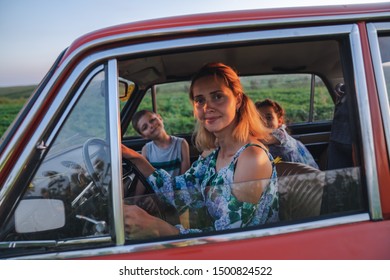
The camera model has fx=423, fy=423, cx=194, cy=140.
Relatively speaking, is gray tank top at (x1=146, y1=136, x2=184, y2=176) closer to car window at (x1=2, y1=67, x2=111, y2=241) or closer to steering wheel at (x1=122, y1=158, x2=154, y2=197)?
steering wheel at (x1=122, y1=158, x2=154, y2=197)

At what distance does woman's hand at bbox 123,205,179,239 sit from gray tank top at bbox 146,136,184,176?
130 centimetres

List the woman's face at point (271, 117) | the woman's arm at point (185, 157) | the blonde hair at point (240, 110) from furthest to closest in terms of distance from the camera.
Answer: the woman's face at point (271, 117), the woman's arm at point (185, 157), the blonde hair at point (240, 110)

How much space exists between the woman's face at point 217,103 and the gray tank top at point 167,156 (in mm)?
969

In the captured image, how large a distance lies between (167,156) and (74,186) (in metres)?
1.57

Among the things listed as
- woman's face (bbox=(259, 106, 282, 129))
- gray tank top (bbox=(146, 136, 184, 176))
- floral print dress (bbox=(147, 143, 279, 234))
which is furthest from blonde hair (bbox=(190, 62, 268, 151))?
woman's face (bbox=(259, 106, 282, 129))

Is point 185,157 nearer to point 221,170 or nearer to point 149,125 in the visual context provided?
point 149,125

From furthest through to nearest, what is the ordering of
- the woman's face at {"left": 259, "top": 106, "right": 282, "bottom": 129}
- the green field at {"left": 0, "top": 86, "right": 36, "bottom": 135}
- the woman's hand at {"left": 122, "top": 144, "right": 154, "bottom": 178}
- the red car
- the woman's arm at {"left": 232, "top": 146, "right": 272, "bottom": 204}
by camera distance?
the green field at {"left": 0, "top": 86, "right": 36, "bottom": 135} → the woman's face at {"left": 259, "top": 106, "right": 282, "bottom": 129} → the woman's hand at {"left": 122, "top": 144, "right": 154, "bottom": 178} → the woman's arm at {"left": 232, "top": 146, "right": 272, "bottom": 204} → the red car

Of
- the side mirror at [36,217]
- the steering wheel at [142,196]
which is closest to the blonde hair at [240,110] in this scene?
the steering wheel at [142,196]

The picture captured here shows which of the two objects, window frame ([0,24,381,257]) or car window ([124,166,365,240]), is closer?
window frame ([0,24,381,257])

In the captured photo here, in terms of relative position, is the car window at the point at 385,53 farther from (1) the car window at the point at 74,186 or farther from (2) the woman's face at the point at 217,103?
(1) the car window at the point at 74,186

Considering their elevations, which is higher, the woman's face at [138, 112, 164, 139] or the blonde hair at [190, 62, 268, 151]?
the woman's face at [138, 112, 164, 139]

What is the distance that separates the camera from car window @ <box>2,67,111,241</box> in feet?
4.41

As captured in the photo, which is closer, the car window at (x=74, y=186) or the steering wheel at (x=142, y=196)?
the car window at (x=74, y=186)

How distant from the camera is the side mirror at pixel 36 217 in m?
1.34
